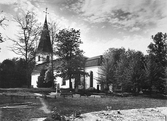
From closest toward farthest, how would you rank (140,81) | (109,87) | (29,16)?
1. (140,81)
2. (29,16)
3. (109,87)

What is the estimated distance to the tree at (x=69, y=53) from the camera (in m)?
28.6

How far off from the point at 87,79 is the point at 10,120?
34766 mm

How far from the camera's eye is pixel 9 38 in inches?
1166

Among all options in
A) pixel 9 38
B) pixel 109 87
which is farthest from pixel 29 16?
pixel 109 87

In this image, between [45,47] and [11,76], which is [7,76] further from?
[45,47]

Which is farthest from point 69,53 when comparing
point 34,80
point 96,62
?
point 34,80

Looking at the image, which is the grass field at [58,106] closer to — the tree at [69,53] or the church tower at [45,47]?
the tree at [69,53]

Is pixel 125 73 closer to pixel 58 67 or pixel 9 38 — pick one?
pixel 58 67

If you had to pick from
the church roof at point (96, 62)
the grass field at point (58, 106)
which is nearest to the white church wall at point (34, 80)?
the church roof at point (96, 62)

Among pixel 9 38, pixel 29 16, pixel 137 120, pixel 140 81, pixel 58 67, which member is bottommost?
pixel 137 120

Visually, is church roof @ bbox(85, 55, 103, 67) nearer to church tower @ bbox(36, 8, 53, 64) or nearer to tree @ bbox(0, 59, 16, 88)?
church tower @ bbox(36, 8, 53, 64)

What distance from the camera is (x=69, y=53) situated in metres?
30.8

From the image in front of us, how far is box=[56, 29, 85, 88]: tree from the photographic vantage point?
28.6m

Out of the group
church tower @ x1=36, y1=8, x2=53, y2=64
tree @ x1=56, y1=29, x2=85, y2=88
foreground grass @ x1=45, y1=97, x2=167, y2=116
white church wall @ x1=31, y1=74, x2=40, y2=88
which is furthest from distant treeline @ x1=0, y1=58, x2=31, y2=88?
foreground grass @ x1=45, y1=97, x2=167, y2=116
